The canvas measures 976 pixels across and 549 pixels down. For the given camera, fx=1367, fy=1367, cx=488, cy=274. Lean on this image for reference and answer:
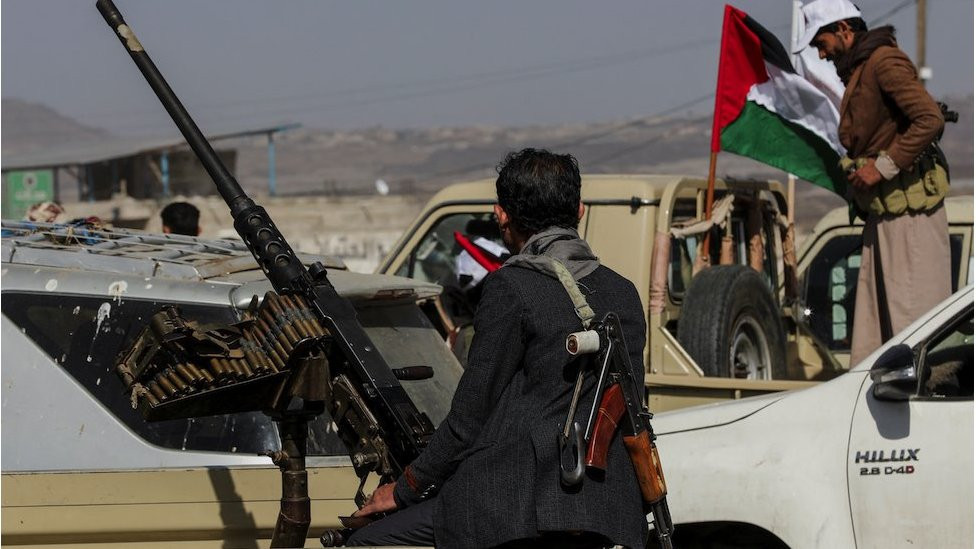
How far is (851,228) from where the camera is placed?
29.3 ft

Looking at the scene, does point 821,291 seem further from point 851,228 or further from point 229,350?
point 229,350

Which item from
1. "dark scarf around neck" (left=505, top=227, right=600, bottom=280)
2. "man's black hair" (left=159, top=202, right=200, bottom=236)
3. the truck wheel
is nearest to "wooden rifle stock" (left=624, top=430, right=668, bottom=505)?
"dark scarf around neck" (left=505, top=227, right=600, bottom=280)

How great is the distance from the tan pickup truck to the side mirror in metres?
1.35

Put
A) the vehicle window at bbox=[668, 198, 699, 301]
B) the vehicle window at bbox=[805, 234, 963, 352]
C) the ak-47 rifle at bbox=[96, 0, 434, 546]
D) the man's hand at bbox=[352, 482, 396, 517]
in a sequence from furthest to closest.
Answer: the vehicle window at bbox=[805, 234, 963, 352] < the vehicle window at bbox=[668, 198, 699, 301] < the ak-47 rifle at bbox=[96, 0, 434, 546] < the man's hand at bbox=[352, 482, 396, 517]

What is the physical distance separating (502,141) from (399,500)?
157 m

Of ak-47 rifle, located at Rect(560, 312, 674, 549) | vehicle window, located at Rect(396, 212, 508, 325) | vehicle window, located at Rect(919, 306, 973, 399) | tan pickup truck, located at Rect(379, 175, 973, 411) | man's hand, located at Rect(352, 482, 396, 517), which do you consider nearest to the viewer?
ak-47 rifle, located at Rect(560, 312, 674, 549)

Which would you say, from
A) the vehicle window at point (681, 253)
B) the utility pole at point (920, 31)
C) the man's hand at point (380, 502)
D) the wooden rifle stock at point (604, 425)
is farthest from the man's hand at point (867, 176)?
the utility pole at point (920, 31)

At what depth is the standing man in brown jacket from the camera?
6.42 metres

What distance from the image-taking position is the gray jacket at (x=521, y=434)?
320 centimetres

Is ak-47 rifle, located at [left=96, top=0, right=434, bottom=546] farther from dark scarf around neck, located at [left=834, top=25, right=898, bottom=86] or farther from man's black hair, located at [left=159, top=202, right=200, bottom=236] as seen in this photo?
man's black hair, located at [left=159, top=202, right=200, bottom=236]

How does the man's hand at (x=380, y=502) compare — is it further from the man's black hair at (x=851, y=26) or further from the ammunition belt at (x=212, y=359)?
the man's black hair at (x=851, y=26)

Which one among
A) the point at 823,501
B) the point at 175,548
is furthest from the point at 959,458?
the point at 175,548

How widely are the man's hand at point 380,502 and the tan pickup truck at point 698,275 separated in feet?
8.30

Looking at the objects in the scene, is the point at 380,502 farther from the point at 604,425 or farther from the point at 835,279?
the point at 835,279
